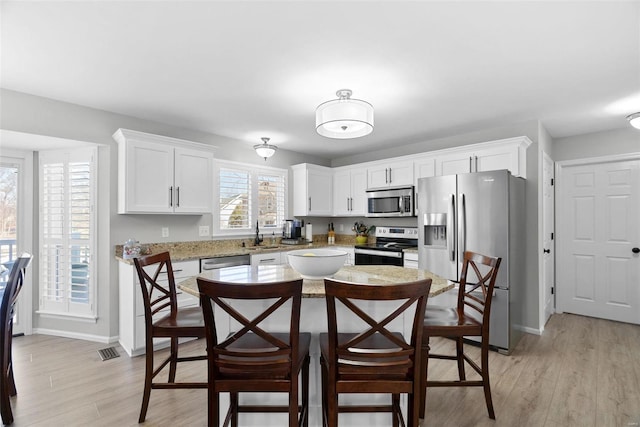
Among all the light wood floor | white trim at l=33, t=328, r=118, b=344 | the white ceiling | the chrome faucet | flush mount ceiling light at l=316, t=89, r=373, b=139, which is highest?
the white ceiling

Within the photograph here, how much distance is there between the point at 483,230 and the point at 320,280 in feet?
7.20

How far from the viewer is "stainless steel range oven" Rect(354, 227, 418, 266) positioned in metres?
4.34

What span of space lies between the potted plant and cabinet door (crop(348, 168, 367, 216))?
273 mm

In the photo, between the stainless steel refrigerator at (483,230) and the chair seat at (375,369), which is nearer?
the chair seat at (375,369)

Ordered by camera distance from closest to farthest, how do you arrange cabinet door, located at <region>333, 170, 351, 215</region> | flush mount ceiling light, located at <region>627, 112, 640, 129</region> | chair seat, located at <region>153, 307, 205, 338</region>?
chair seat, located at <region>153, 307, 205, 338</region>
flush mount ceiling light, located at <region>627, 112, 640, 129</region>
cabinet door, located at <region>333, 170, 351, 215</region>

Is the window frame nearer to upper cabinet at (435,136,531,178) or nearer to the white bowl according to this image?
upper cabinet at (435,136,531,178)

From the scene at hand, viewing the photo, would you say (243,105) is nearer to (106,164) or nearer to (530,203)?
(106,164)

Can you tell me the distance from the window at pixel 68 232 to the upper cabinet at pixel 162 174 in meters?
0.44

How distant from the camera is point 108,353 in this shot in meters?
3.21

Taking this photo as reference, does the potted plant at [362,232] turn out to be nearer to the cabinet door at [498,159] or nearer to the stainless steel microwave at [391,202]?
the stainless steel microwave at [391,202]

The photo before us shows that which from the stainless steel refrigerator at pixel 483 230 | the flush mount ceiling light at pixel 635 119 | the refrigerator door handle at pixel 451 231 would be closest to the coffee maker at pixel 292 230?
the stainless steel refrigerator at pixel 483 230

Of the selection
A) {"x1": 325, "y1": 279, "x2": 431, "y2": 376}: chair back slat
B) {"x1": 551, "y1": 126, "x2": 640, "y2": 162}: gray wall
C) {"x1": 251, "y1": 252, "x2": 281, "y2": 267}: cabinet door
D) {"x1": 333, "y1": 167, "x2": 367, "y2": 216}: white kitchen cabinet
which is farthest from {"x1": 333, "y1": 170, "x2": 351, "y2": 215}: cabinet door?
{"x1": 325, "y1": 279, "x2": 431, "y2": 376}: chair back slat

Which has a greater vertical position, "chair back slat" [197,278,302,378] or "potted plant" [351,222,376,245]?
"potted plant" [351,222,376,245]

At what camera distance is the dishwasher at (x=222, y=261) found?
3.64 m
